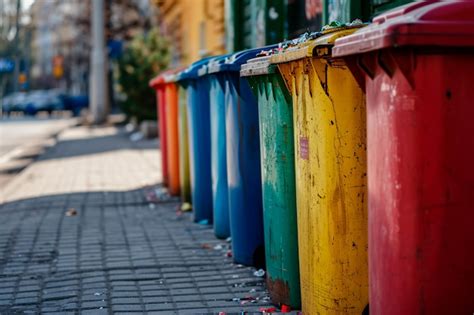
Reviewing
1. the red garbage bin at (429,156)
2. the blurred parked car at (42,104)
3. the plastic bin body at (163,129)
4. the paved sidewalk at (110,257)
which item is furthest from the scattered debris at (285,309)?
the blurred parked car at (42,104)

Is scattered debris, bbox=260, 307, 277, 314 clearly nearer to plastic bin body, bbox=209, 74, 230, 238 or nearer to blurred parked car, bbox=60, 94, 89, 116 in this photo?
plastic bin body, bbox=209, 74, 230, 238

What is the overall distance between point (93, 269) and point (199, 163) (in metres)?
1.94

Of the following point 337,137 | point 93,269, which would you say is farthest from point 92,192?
point 337,137

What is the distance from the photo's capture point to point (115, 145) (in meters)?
22.3

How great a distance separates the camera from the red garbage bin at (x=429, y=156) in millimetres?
3635

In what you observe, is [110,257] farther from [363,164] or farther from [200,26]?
[200,26]

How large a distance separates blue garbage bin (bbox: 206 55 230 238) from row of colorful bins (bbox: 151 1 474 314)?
654mm

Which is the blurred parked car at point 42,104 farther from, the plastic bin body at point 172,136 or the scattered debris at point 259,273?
the scattered debris at point 259,273

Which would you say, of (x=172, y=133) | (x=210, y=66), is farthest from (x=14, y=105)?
(x=210, y=66)

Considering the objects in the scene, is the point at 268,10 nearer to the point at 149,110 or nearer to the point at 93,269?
the point at 93,269

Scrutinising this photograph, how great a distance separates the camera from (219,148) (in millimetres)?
7324

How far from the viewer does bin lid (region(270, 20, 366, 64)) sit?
448 cm

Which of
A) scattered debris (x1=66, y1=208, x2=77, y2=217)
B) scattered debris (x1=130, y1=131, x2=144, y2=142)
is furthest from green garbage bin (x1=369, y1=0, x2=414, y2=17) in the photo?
scattered debris (x1=130, y1=131, x2=144, y2=142)

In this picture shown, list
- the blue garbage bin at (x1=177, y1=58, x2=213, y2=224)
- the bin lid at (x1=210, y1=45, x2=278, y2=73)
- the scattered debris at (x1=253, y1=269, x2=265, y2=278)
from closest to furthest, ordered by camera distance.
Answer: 1. the scattered debris at (x1=253, y1=269, x2=265, y2=278)
2. the bin lid at (x1=210, y1=45, x2=278, y2=73)
3. the blue garbage bin at (x1=177, y1=58, x2=213, y2=224)
